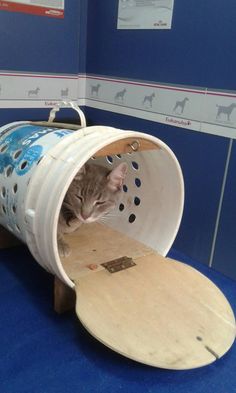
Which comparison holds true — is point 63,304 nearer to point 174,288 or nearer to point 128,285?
point 128,285

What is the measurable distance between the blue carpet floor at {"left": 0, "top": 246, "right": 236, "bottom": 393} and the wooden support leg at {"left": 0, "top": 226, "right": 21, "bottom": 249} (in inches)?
12.0

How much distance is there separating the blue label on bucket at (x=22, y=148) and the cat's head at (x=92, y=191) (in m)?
0.16

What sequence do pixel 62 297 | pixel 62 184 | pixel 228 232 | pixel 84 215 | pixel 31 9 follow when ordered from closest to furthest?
pixel 62 184 < pixel 62 297 < pixel 84 215 < pixel 228 232 < pixel 31 9

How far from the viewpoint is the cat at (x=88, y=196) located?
46.6 inches

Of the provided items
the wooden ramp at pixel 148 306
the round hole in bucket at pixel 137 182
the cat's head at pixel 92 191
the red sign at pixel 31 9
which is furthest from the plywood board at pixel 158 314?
the red sign at pixel 31 9

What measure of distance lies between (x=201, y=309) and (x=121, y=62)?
1.18m

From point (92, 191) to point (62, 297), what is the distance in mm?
349

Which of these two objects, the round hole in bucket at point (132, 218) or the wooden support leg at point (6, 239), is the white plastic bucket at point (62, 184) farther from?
the wooden support leg at point (6, 239)

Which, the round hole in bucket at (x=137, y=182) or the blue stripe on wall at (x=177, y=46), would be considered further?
the round hole in bucket at (x=137, y=182)

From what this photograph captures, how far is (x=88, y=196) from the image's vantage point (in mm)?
1194

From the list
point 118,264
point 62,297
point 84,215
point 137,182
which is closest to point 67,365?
point 62,297

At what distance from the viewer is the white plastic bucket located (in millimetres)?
936

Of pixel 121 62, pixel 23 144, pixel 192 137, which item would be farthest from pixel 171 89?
pixel 23 144

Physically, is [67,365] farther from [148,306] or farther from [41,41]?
[41,41]
